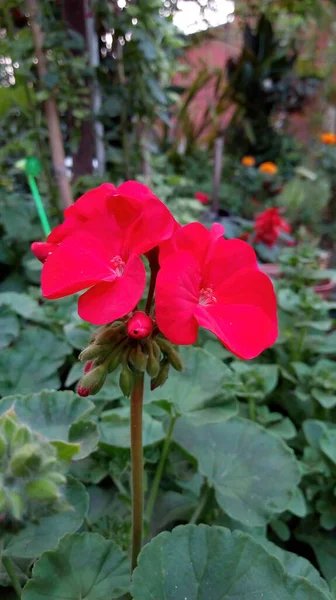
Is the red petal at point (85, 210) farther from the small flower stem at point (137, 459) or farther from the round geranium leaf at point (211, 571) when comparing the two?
the round geranium leaf at point (211, 571)

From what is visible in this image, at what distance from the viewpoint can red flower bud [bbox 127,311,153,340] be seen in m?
0.42

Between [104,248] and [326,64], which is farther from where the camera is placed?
[326,64]

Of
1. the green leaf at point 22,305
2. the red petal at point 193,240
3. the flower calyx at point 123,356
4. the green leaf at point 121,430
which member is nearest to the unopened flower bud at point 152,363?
the flower calyx at point 123,356

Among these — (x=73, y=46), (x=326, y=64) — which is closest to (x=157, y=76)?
(x=73, y=46)

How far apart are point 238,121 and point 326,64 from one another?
1.73 m

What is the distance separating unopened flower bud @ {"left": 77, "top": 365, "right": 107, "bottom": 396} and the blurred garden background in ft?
0.67

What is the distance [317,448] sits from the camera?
3.23 feet

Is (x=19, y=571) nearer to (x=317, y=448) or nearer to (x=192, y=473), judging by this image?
(x=192, y=473)

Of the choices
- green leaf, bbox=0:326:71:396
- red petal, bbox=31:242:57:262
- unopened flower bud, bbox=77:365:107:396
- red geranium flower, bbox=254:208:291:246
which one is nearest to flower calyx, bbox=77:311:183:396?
unopened flower bud, bbox=77:365:107:396

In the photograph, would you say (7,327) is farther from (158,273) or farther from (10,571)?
(158,273)

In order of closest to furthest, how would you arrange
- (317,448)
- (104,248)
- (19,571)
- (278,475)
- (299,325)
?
(104,248) → (19,571) → (278,475) → (317,448) → (299,325)

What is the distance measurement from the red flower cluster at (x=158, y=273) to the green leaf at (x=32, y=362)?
52cm

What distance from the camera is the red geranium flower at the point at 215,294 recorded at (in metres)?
0.43

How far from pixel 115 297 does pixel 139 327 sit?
0.11ft
